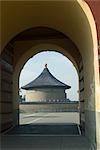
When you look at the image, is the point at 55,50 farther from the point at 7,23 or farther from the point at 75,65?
the point at 7,23

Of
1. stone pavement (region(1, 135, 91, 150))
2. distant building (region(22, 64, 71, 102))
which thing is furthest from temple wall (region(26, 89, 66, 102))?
stone pavement (region(1, 135, 91, 150))

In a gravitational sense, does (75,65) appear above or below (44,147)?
above

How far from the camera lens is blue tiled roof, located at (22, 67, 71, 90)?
2384 inches

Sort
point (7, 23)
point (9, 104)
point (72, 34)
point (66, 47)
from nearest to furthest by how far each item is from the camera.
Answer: point (7, 23) → point (72, 34) → point (9, 104) → point (66, 47)

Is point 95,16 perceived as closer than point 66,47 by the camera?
Yes

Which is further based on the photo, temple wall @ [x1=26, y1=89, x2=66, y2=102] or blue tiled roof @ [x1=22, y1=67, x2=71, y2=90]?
blue tiled roof @ [x1=22, y1=67, x2=71, y2=90]

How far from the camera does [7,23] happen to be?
14.3 m

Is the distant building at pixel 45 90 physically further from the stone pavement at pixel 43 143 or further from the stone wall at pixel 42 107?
the stone pavement at pixel 43 143

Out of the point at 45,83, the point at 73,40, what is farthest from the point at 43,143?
the point at 45,83

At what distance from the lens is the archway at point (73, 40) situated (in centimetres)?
1114

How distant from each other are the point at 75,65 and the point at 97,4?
1144cm

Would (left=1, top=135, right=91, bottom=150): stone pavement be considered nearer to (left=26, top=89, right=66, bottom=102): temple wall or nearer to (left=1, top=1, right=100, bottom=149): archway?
(left=1, top=1, right=100, bottom=149): archway

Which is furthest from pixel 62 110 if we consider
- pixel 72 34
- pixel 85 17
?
pixel 85 17

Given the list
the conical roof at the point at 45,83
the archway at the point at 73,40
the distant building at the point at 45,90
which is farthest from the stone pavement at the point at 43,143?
the conical roof at the point at 45,83
